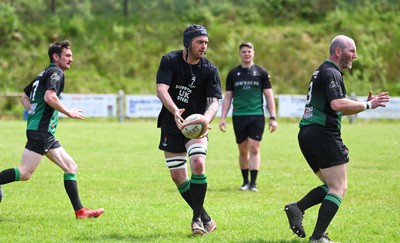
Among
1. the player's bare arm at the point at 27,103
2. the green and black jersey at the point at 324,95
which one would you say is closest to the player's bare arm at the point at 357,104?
the green and black jersey at the point at 324,95

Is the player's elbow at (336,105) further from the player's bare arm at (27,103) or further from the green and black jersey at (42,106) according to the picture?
the player's bare arm at (27,103)

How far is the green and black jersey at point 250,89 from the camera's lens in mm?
12336

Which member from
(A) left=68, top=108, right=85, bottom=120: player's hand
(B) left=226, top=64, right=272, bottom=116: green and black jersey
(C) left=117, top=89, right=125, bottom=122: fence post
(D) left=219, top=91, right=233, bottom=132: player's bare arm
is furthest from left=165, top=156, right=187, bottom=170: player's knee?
(C) left=117, top=89, right=125, bottom=122: fence post

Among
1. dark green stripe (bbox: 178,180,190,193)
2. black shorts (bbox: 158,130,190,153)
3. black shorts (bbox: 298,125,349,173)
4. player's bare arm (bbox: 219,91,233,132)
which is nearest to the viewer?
black shorts (bbox: 298,125,349,173)

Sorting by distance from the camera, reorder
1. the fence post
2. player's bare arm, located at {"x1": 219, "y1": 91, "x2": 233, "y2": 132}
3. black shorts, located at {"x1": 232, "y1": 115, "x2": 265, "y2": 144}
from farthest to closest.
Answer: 1. the fence post
2. player's bare arm, located at {"x1": 219, "y1": 91, "x2": 233, "y2": 132}
3. black shorts, located at {"x1": 232, "y1": 115, "x2": 265, "y2": 144}

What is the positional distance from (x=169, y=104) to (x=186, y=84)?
46 centimetres

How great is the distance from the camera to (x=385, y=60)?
42312mm

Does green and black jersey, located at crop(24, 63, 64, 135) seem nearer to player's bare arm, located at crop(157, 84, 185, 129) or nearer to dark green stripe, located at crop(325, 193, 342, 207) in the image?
player's bare arm, located at crop(157, 84, 185, 129)

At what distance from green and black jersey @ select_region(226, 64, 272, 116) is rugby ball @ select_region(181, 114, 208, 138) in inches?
200

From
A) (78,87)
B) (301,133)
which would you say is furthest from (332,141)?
(78,87)

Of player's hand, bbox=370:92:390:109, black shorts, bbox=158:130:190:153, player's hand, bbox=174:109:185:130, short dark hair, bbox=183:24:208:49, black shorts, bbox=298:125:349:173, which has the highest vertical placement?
short dark hair, bbox=183:24:208:49

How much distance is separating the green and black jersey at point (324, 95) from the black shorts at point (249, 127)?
5134 millimetres

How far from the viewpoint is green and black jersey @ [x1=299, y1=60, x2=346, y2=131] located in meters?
6.65

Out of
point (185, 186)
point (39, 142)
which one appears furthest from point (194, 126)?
point (39, 142)
